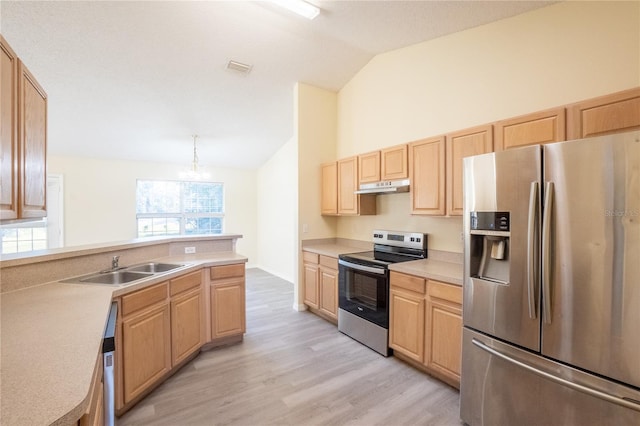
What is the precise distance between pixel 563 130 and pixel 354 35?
2.31 metres

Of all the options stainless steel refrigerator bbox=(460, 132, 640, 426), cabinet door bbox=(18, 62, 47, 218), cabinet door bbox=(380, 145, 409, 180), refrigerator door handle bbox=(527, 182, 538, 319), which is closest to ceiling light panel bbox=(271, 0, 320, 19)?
cabinet door bbox=(380, 145, 409, 180)

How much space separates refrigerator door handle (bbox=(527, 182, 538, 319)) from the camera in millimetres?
1553

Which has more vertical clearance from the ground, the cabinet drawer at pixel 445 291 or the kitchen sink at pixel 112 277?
the kitchen sink at pixel 112 277

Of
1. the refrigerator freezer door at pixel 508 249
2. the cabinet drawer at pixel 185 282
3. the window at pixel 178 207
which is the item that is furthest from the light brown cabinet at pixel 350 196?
the window at pixel 178 207

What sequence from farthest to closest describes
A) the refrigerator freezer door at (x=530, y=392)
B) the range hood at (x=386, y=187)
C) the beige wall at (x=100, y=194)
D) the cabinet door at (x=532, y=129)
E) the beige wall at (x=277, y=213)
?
the beige wall at (x=277, y=213)
the beige wall at (x=100, y=194)
the range hood at (x=386, y=187)
the cabinet door at (x=532, y=129)
the refrigerator freezer door at (x=530, y=392)

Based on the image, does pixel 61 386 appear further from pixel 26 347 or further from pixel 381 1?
pixel 381 1

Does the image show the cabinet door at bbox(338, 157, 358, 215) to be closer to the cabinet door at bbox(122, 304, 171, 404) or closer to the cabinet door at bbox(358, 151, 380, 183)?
the cabinet door at bbox(358, 151, 380, 183)

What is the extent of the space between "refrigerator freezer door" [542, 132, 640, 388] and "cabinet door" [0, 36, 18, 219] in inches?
103

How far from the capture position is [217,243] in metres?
3.46

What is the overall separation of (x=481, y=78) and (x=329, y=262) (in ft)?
8.41

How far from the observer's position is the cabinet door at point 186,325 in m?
2.43

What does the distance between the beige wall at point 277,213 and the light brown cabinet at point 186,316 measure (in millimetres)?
2616

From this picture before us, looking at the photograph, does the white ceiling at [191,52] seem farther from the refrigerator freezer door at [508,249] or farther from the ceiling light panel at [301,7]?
the refrigerator freezer door at [508,249]

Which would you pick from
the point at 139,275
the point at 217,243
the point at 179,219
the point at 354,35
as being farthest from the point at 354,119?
the point at 179,219
